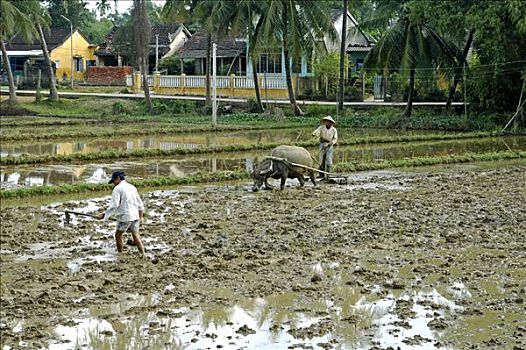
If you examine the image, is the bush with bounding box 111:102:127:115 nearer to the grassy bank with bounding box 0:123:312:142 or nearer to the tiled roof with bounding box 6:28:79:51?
the grassy bank with bounding box 0:123:312:142

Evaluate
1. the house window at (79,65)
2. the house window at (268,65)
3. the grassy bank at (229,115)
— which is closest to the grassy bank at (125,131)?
the grassy bank at (229,115)

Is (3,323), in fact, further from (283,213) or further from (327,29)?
(327,29)

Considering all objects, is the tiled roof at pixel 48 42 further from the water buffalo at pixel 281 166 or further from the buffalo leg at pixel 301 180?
the water buffalo at pixel 281 166

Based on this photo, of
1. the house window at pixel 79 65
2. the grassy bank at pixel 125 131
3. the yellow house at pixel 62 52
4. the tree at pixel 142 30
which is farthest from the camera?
the house window at pixel 79 65

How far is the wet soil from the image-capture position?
275 inches

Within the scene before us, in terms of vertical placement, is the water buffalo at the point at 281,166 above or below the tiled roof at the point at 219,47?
below

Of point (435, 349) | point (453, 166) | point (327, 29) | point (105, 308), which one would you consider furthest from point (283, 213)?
point (327, 29)

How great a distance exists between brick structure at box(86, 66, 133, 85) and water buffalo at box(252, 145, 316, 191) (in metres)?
35.3

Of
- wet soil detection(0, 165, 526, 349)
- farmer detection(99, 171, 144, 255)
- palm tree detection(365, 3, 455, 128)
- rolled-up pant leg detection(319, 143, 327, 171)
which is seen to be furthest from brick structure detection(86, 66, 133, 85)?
farmer detection(99, 171, 144, 255)

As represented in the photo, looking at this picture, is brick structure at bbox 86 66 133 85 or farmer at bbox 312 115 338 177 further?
brick structure at bbox 86 66 133 85

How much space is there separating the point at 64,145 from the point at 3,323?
16029 mm

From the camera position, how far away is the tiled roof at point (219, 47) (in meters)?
43.4

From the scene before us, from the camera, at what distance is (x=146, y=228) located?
11.4 metres

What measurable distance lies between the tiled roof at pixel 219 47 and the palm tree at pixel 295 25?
9.89m
